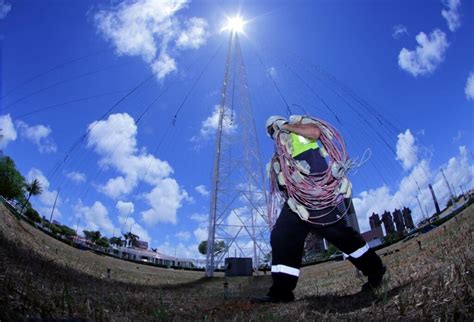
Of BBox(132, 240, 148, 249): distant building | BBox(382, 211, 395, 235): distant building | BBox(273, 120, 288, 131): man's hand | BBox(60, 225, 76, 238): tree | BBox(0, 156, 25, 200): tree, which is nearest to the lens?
BBox(273, 120, 288, 131): man's hand

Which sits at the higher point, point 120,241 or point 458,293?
point 120,241

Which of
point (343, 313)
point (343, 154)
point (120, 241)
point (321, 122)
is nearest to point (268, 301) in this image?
point (343, 313)

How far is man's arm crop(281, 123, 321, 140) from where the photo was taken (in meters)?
7.33

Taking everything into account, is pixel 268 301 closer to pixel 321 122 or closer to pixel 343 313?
pixel 343 313

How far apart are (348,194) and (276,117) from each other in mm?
2648

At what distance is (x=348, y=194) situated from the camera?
22.6ft

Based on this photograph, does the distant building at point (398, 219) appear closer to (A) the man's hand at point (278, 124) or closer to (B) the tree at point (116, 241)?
(B) the tree at point (116, 241)

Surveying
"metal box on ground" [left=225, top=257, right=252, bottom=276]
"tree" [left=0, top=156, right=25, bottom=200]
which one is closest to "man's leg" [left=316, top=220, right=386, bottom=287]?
"metal box on ground" [left=225, top=257, right=252, bottom=276]

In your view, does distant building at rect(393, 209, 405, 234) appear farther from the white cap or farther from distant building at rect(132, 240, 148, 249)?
the white cap

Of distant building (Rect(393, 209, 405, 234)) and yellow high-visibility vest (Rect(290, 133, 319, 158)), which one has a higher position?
distant building (Rect(393, 209, 405, 234))

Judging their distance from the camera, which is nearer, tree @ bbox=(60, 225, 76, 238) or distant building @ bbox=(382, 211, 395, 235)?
tree @ bbox=(60, 225, 76, 238)

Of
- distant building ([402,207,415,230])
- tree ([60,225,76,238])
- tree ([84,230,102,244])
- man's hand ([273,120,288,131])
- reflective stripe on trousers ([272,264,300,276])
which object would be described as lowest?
reflective stripe on trousers ([272,264,300,276])

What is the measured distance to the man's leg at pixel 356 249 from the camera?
21.0ft

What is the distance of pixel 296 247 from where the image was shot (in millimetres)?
6746
